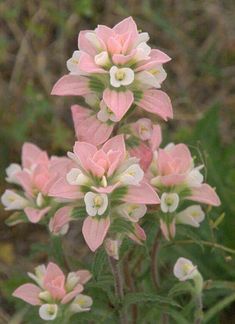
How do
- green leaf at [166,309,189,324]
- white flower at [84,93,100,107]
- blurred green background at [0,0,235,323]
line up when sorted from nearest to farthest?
white flower at [84,93,100,107], green leaf at [166,309,189,324], blurred green background at [0,0,235,323]

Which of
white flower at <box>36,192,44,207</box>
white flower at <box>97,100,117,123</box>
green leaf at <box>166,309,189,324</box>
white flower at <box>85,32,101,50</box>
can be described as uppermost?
white flower at <box>85,32,101,50</box>

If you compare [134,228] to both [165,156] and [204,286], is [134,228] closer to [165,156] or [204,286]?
[165,156]

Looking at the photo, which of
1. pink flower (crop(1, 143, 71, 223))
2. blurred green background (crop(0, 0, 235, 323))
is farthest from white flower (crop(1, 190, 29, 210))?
blurred green background (crop(0, 0, 235, 323))

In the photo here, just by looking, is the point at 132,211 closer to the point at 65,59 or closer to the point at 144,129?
the point at 144,129

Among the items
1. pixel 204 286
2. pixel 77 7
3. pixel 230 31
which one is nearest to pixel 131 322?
pixel 204 286

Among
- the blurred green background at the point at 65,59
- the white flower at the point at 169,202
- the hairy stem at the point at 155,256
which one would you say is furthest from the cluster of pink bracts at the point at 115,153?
the blurred green background at the point at 65,59

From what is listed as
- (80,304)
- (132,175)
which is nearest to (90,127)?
(132,175)

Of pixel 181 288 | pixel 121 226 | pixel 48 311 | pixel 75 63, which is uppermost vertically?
pixel 75 63

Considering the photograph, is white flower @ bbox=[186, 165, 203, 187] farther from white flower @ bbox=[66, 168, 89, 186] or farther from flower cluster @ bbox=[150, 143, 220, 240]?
white flower @ bbox=[66, 168, 89, 186]
